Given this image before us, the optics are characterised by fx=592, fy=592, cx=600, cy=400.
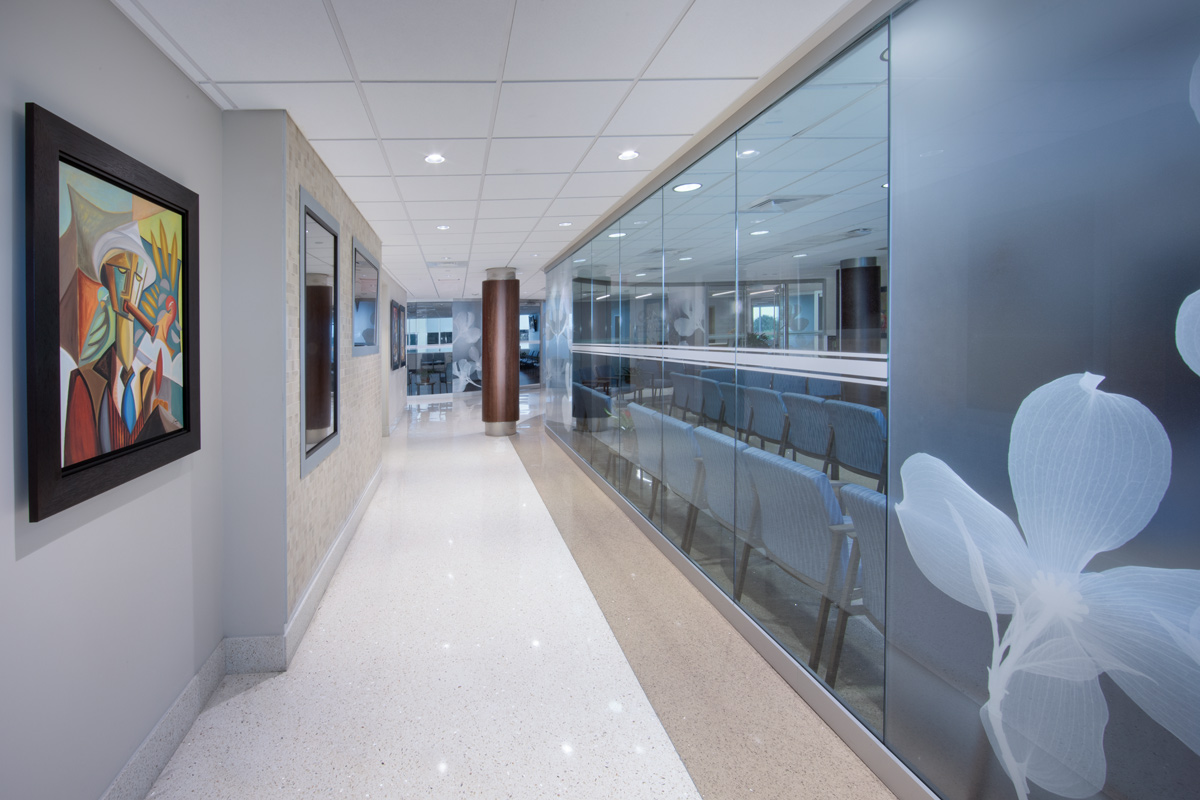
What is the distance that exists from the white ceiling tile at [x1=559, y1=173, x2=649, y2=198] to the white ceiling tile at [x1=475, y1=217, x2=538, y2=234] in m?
1.08

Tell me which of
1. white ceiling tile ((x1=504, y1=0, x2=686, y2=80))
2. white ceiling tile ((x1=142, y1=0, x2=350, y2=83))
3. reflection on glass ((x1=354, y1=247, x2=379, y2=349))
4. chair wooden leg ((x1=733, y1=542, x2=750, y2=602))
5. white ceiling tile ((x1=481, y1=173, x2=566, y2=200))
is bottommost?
chair wooden leg ((x1=733, y1=542, x2=750, y2=602))

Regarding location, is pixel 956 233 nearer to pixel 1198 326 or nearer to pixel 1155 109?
pixel 1155 109

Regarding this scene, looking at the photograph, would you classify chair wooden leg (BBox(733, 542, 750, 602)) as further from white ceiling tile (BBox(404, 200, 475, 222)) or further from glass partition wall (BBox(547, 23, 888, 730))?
white ceiling tile (BBox(404, 200, 475, 222))

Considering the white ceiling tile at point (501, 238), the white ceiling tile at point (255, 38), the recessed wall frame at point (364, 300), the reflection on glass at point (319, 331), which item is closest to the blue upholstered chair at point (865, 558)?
the white ceiling tile at point (255, 38)

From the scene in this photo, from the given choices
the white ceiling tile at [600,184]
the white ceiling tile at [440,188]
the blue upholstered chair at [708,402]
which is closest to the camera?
the blue upholstered chair at [708,402]

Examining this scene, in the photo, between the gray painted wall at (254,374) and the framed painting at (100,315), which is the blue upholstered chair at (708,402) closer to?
the gray painted wall at (254,374)

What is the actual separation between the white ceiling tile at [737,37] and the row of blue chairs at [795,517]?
1801 millimetres

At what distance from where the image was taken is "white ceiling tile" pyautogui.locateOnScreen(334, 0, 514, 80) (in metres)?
2.11

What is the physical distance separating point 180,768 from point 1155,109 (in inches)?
141

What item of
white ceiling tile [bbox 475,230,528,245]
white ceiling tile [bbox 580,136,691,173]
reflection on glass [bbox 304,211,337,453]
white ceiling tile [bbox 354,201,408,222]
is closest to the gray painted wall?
reflection on glass [bbox 304,211,337,453]

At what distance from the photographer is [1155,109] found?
4.24ft

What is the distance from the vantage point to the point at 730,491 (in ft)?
11.8

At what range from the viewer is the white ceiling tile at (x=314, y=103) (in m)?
2.69

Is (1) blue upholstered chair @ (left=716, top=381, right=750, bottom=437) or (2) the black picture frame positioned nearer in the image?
(1) blue upholstered chair @ (left=716, top=381, right=750, bottom=437)
